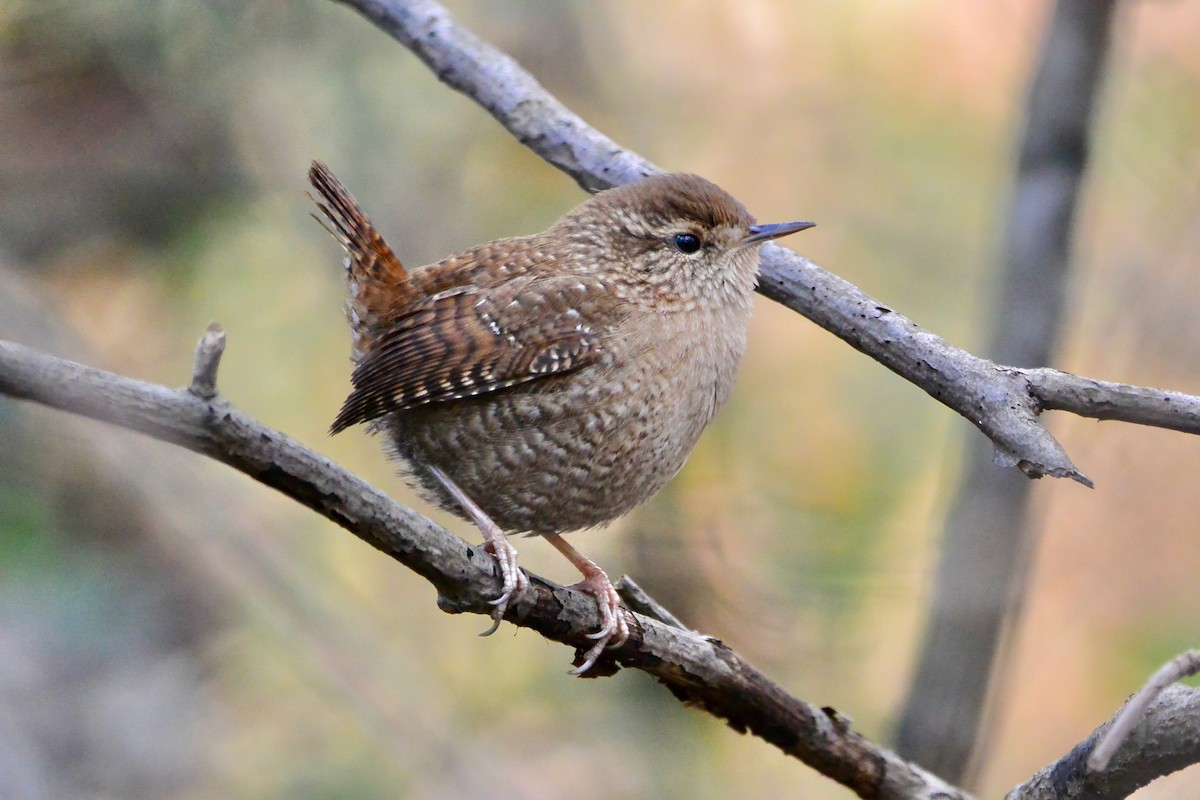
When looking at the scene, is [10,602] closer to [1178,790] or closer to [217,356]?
[217,356]

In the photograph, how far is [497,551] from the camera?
2557mm

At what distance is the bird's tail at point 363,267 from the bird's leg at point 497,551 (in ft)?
1.49

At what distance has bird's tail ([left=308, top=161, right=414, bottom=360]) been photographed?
10.0 feet

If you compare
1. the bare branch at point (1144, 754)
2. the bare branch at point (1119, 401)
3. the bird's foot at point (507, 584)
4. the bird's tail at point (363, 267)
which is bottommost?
the bird's foot at point (507, 584)

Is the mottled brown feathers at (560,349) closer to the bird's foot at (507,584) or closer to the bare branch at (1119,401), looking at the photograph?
the bird's foot at (507,584)

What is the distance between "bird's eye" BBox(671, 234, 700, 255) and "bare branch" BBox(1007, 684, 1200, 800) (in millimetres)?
1431

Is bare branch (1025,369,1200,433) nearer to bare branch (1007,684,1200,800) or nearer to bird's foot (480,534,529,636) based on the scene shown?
bare branch (1007,684,1200,800)

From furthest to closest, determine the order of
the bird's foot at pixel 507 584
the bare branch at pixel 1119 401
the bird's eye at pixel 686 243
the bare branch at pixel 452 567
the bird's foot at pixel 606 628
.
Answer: the bird's eye at pixel 686 243, the bird's foot at pixel 606 628, the bird's foot at pixel 507 584, the bare branch at pixel 1119 401, the bare branch at pixel 452 567

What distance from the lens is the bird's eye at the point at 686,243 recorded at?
3020 mm

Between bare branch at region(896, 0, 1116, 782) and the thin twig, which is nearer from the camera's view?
the thin twig

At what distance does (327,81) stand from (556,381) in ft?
8.91

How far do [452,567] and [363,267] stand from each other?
1178 mm

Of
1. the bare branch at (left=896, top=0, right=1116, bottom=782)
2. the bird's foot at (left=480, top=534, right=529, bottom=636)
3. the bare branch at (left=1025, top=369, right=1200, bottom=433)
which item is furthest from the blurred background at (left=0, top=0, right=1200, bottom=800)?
the bare branch at (left=1025, top=369, right=1200, bottom=433)

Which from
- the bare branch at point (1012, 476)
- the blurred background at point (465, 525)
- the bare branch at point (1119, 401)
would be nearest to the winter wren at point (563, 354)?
the blurred background at point (465, 525)
